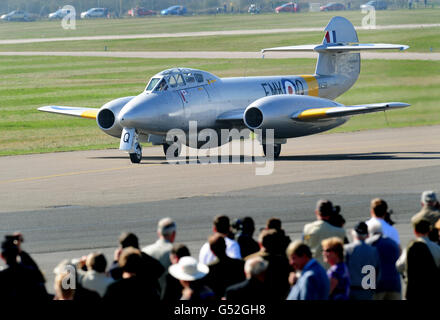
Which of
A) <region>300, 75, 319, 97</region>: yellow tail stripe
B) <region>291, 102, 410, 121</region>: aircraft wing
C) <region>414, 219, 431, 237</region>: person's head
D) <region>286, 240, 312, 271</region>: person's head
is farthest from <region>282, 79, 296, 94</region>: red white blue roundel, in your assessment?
<region>286, 240, 312, 271</region>: person's head

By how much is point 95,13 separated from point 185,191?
392 feet

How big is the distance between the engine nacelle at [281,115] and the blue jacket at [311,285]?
20906mm

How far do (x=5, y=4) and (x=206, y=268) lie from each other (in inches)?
5923

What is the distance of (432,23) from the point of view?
3199 inches

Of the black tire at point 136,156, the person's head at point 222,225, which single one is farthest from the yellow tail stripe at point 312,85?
the person's head at point 222,225

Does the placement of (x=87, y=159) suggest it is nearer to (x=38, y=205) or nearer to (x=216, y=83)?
(x=216, y=83)

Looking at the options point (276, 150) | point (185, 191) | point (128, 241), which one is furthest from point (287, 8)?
point (128, 241)

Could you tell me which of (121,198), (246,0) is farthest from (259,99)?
(246,0)

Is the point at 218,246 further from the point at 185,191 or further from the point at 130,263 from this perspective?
the point at 185,191

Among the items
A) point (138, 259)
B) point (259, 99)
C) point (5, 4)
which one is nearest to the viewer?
point (138, 259)

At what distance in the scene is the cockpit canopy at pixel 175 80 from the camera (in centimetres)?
3073

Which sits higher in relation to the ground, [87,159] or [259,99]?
[259,99]

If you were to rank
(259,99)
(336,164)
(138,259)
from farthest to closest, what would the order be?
(259,99), (336,164), (138,259)

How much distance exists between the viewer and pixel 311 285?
9.27 m
